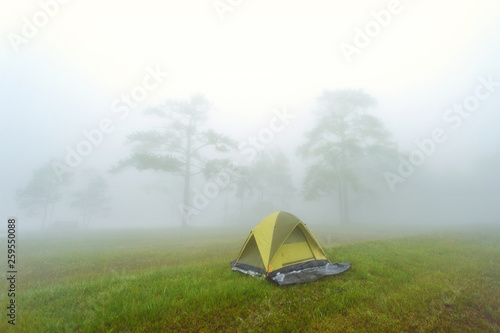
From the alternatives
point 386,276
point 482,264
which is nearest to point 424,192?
point 482,264

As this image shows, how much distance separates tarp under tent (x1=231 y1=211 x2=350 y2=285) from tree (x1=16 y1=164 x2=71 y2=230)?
43.8 m

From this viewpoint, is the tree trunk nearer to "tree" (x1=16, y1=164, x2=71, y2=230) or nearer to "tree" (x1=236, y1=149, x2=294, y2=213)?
"tree" (x1=236, y1=149, x2=294, y2=213)

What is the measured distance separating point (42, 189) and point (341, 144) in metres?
48.0

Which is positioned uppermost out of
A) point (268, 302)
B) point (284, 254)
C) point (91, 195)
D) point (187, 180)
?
point (91, 195)

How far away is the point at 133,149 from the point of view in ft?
77.0

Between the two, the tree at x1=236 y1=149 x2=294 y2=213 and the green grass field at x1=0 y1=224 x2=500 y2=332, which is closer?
the green grass field at x1=0 y1=224 x2=500 y2=332

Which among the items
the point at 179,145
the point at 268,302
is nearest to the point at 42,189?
the point at 179,145

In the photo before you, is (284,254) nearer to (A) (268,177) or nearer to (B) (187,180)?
(B) (187,180)

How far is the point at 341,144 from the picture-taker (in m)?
26.0

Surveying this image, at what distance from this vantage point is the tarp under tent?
20.0 feet

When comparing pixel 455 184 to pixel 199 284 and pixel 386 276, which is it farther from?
pixel 199 284

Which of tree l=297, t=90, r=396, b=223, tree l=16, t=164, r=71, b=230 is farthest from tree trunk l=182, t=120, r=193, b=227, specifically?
tree l=16, t=164, r=71, b=230

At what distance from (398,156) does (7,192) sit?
401 ft

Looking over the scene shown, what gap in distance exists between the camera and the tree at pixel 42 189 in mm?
35281
